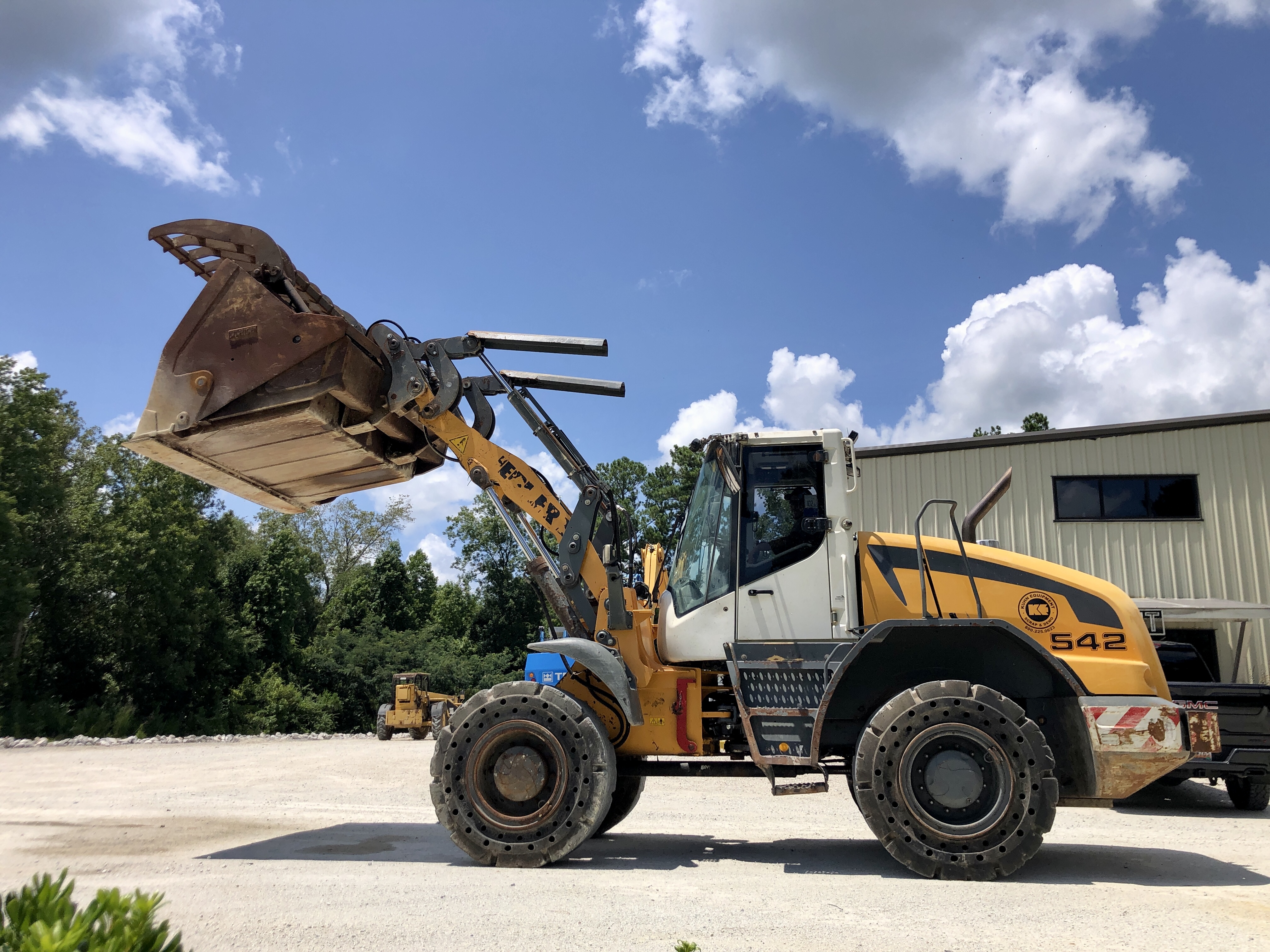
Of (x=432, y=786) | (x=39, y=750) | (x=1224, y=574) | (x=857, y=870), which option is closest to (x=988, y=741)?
(x=857, y=870)

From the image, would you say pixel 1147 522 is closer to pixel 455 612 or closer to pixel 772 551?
pixel 772 551

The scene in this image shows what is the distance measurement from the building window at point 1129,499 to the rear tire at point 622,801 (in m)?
12.1

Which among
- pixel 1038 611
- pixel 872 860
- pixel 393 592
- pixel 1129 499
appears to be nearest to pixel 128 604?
pixel 393 592

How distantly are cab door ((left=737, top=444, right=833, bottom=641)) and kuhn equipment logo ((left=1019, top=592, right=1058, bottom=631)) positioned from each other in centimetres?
144

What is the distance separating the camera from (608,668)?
6820mm

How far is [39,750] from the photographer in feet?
58.2

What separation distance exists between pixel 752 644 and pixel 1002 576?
198cm

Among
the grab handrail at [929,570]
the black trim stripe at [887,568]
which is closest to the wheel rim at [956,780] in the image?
the grab handrail at [929,570]

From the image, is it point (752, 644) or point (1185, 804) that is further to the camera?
point (1185, 804)

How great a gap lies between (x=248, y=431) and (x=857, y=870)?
579 centimetres

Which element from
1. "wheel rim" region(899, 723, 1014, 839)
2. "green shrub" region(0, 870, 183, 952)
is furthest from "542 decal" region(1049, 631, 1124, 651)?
"green shrub" region(0, 870, 183, 952)

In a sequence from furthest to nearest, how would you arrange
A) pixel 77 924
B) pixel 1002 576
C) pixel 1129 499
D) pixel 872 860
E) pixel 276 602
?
pixel 276 602
pixel 1129 499
pixel 872 860
pixel 1002 576
pixel 77 924

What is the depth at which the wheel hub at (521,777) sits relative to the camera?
659 centimetres

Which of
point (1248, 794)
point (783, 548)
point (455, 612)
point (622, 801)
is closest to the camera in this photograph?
point (783, 548)
